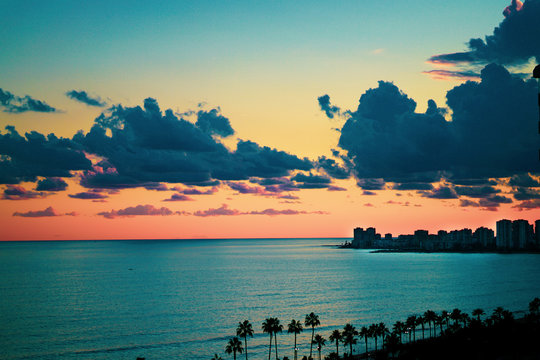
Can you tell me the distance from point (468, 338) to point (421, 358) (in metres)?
15.1

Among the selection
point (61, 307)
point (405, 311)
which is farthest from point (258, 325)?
point (61, 307)

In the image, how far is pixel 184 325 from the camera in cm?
13038

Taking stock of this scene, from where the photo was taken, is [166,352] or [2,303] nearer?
[166,352]

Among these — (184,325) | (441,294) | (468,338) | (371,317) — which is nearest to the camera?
(468,338)

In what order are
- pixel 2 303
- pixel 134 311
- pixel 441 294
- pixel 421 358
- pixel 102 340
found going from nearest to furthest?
pixel 421 358
pixel 102 340
pixel 134 311
pixel 2 303
pixel 441 294

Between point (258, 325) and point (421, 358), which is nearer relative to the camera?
point (421, 358)

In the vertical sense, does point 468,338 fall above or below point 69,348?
above

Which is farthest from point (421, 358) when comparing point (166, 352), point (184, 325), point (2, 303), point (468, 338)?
point (2, 303)

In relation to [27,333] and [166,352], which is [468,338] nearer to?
[166,352]

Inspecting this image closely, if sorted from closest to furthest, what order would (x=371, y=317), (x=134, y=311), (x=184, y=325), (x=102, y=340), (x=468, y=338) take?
(x=468, y=338)
(x=102, y=340)
(x=184, y=325)
(x=371, y=317)
(x=134, y=311)

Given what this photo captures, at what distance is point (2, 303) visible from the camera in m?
Answer: 162

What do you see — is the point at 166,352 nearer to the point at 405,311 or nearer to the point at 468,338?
the point at 468,338

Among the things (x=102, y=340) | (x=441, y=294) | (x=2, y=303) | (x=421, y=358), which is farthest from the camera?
(x=441, y=294)

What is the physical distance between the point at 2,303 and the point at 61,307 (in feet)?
80.2
